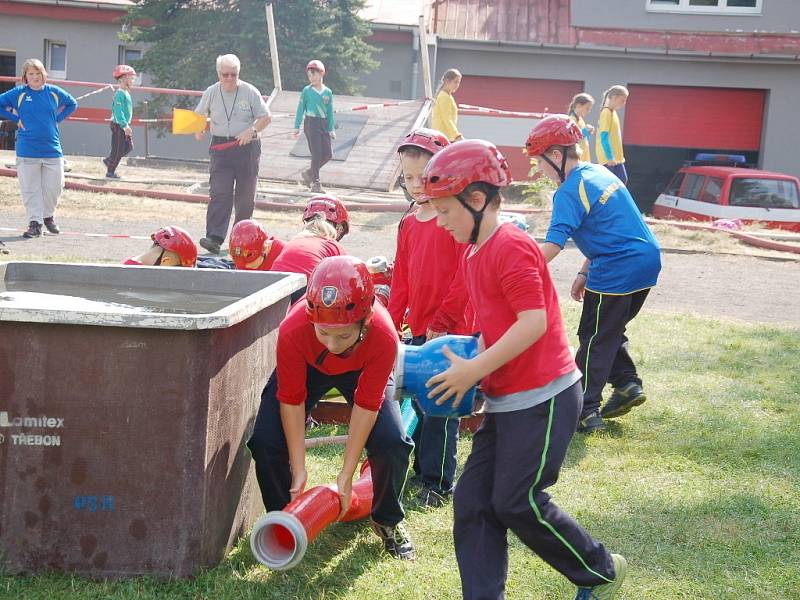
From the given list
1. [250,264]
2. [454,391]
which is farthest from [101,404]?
[250,264]

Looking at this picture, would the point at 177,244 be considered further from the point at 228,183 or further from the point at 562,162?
the point at 228,183

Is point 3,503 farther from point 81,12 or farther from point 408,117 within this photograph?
point 81,12

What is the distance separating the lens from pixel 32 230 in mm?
11578

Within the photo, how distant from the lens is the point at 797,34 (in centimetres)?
2509

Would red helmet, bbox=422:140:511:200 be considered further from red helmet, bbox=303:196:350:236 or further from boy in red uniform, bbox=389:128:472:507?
red helmet, bbox=303:196:350:236

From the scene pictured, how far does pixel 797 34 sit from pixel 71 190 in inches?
734

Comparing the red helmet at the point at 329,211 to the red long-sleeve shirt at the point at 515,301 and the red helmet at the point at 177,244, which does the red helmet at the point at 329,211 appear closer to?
the red helmet at the point at 177,244

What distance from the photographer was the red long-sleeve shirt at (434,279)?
16.4 feet

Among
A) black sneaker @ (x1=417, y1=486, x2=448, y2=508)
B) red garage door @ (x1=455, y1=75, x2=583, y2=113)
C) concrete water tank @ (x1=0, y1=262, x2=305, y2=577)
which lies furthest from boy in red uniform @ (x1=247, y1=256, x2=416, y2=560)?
red garage door @ (x1=455, y1=75, x2=583, y2=113)

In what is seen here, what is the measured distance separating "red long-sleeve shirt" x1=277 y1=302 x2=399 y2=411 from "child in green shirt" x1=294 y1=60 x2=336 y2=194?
12.7 meters

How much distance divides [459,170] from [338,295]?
0.62 m

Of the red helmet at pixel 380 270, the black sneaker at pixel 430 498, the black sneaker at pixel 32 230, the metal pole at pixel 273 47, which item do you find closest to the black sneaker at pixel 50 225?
the black sneaker at pixel 32 230

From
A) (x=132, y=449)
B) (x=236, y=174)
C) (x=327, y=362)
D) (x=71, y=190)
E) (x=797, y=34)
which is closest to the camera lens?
(x=132, y=449)

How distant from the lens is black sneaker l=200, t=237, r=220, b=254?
A: 11.0 meters
